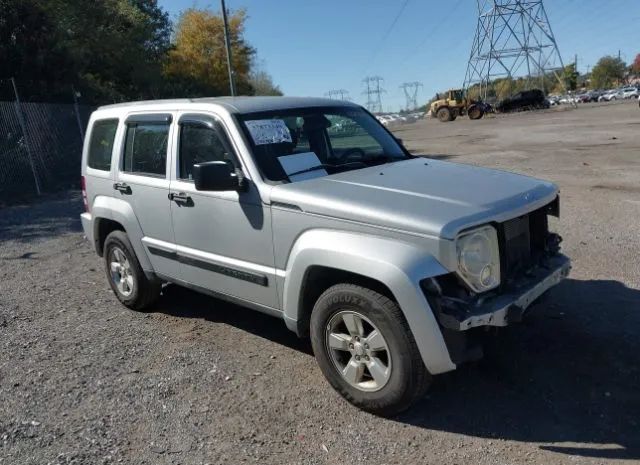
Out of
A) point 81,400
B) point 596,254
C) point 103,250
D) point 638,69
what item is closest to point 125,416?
point 81,400

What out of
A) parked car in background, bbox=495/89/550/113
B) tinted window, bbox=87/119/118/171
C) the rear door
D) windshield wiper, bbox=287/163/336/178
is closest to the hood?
windshield wiper, bbox=287/163/336/178

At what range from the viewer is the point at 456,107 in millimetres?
49375

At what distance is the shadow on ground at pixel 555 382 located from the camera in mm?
3266

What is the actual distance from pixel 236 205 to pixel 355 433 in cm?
174

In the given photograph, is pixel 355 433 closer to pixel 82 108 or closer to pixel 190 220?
pixel 190 220

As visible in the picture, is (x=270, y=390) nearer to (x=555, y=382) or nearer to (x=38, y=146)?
(x=555, y=382)

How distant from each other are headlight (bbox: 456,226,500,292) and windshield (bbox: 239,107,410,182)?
134 cm

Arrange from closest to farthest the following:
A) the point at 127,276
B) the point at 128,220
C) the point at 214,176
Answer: the point at 214,176, the point at 128,220, the point at 127,276

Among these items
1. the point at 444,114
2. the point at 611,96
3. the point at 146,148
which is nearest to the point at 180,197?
the point at 146,148

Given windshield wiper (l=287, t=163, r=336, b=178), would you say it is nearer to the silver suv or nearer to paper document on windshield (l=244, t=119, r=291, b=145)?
the silver suv

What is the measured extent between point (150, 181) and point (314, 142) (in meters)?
1.48

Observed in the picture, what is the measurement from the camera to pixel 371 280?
11.1ft

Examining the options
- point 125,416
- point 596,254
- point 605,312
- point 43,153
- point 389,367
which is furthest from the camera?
point 43,153

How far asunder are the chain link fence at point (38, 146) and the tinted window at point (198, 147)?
37.9 ft
